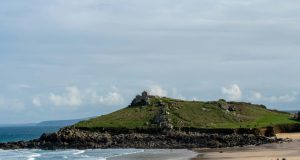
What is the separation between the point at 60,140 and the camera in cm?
9438

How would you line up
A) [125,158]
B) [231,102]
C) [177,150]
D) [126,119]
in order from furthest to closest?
[231,102], [126,119], [177,150], [125,158]

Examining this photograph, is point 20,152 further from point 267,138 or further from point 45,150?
point 267,138

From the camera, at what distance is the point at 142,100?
113m

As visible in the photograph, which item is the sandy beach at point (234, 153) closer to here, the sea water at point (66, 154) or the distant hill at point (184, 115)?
the sea water at point (66, 154)

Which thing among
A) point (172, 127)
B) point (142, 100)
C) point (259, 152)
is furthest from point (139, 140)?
point (259, 152)

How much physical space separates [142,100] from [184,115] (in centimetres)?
1168

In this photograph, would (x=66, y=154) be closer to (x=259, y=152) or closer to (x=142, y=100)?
(x=259, y=152)

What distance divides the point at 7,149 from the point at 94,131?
13.8m

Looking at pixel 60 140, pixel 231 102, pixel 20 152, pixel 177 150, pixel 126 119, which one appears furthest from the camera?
pixel 231 102

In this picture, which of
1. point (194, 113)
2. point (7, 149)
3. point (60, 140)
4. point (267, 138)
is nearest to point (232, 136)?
point (267, 138)

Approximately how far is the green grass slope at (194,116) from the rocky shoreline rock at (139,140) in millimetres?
5245

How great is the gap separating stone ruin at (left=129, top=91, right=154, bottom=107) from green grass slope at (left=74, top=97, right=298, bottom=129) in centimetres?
95

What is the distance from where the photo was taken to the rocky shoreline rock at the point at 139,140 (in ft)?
283

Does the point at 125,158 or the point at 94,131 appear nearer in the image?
the point at 125,158
